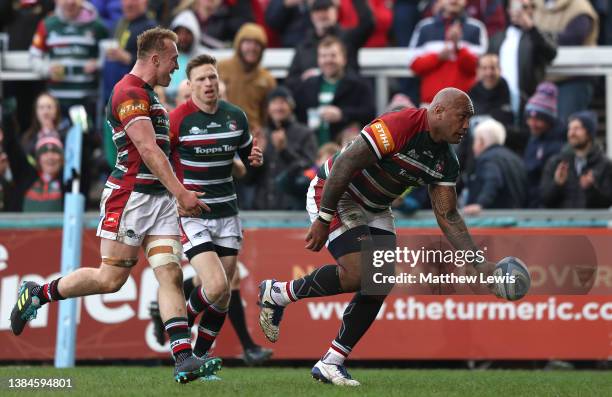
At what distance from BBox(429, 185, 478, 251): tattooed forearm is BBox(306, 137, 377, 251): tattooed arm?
2.18 ft

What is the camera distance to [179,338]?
372 inches

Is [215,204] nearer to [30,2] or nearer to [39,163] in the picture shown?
[39,163]

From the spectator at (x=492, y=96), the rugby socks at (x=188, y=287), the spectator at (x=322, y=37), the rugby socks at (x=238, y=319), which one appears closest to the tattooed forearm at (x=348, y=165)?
the rugby socks at (x=188, y=287)

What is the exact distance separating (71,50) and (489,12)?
205 inches

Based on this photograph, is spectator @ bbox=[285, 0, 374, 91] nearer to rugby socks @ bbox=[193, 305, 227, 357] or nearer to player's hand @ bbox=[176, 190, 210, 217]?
rugby socks @ bbox=[193, 305, 227, 357]

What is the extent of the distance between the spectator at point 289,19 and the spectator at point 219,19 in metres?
0.31

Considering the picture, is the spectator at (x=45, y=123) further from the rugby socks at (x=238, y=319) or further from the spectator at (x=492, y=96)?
the spectator at (x=492, y=96)

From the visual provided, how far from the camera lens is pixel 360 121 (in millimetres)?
15086

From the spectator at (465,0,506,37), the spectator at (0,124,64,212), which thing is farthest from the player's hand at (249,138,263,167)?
the spectator at (465,0,506,37)

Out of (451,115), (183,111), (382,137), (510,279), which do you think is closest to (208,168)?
(183,111)

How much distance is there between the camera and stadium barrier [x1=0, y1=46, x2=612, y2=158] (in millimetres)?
15898

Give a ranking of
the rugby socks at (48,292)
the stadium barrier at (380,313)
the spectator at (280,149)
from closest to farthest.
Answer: the rugby socks at (48,292) < the stadium barrier at (380,313) < the spectator at (280,149)

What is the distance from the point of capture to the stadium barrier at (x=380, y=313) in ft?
43.2

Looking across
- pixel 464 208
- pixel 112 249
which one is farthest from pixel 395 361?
pixel 112 249
